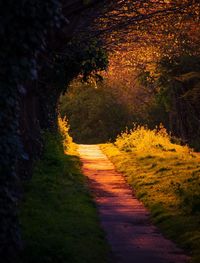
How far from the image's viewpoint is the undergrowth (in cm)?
984

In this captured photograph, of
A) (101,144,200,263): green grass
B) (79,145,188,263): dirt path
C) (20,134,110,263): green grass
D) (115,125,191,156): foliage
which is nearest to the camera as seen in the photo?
(20,134,110,263): green grass

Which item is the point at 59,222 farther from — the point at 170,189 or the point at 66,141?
the point at 66,141

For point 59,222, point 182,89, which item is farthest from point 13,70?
point 182,89

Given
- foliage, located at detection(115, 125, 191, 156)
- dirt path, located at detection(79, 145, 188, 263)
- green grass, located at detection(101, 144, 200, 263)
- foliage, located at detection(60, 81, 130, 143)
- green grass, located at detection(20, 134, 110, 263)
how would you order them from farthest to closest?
foliage, located at detection(60, 81, 130, 143) < foliage, located at detection(115, 125, 191, 156) < green grass, located at detection(101, 144, 200, 263) < dirt path, located at detection(79, 145, 188, 263) < green grass, located at detection(20, 134, 110, 263)

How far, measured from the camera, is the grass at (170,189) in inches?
503

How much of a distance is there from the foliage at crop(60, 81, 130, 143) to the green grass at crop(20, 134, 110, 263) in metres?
42.4

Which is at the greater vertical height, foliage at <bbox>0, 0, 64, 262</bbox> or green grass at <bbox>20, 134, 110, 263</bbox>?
foliage at <bbox>0, 0, 64, 262</bbox>

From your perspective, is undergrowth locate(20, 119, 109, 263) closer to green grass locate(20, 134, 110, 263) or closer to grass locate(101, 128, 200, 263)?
green grass locate(20, 134, 110, 263)

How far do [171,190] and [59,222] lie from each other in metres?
5.96

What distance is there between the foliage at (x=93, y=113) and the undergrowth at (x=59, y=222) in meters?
42.4

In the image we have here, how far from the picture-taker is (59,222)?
41.8 ft

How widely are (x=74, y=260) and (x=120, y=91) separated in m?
53.5

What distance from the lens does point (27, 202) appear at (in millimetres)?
14195

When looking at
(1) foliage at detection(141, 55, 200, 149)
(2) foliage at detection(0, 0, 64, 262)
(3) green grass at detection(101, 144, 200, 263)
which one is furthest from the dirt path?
(1) foliage at detection(141, 55, 200, 149)
